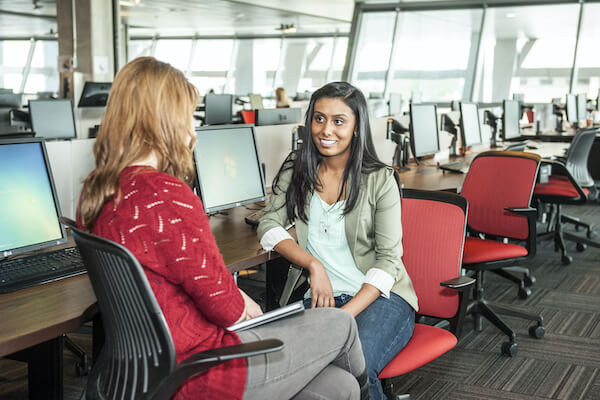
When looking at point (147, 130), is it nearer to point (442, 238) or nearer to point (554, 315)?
point (442, 238)

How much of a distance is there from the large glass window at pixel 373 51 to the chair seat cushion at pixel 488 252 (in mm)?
8066

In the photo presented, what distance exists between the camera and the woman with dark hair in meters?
1.92

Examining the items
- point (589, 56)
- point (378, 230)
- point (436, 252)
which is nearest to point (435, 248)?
point (436, 252)

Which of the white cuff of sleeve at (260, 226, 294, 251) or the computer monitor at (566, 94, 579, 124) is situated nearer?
the white cuff of sleeve at (260, 226, 294, 251)

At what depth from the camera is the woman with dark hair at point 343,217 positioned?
1915 millimetres

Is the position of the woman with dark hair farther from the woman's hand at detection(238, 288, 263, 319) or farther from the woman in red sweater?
the woman in red sweater

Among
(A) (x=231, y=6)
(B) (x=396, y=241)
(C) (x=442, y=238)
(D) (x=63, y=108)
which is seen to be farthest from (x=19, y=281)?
(A) (x=231, y=6)

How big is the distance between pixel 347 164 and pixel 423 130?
2.67m

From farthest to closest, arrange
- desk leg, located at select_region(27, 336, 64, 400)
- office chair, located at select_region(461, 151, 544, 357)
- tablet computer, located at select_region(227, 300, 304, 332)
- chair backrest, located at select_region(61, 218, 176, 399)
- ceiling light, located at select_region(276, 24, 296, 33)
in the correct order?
ceiling light, located at select_region(276, 24, 296, 33)
office chair, located at select_region(461, 151, 544, 357)
desk leg, located at select_region(27, 336, 64, 400)
tablet computer, located at select_region(227, 300, 304, 332)
chair backrest, located at select_region(61, 218, 176, 399)

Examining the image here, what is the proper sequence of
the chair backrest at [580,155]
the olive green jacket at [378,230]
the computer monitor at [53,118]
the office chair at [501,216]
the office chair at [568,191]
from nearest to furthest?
the olive green jacket at [378,230] < the office chair at [501,216] < the office chair at [568,191] < the chair backrest at [580,155] < the computer monitor at [53,118]

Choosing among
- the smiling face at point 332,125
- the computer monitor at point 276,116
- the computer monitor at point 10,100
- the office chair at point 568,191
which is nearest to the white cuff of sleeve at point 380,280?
the smiling face at point 332,125

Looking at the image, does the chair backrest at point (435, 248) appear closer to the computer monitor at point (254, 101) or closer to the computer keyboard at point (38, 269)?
the computer keyboard at point (38, 269)

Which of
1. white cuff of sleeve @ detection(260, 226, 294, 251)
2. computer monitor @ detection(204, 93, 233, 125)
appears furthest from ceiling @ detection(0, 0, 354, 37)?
white cuff of sleeve @ detection(260, 226, 294, 251)

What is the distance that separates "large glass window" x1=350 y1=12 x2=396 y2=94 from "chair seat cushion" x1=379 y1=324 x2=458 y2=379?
9.31 m
